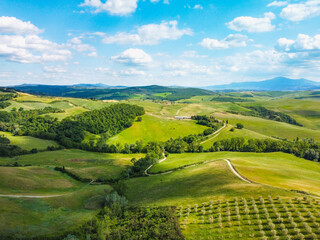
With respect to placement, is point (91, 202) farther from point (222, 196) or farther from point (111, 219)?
point (222, 196)

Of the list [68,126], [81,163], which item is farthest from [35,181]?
[68,126]

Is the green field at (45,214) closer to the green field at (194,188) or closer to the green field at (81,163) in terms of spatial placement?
the green field at (194,188)

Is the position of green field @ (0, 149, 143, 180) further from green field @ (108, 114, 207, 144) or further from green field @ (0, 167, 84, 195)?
green field @ (108, 114, 207, 144)

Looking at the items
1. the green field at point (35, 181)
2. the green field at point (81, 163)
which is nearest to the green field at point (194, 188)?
the green field at point (81, 163)

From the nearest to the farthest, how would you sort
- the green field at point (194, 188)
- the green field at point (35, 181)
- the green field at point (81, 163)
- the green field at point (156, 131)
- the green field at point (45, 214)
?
the green field at point (45, 214)
the green field at point (194, 188)
the green field at point (35, 181)
the green field at point (81, 163)
the green field at point (156, 131)

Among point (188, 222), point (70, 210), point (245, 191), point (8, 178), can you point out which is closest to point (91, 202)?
point (70, 210)

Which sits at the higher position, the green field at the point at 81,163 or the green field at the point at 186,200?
the green field at the point at 186,200

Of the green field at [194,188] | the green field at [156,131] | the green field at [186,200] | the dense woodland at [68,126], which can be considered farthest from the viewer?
the green field at [156,131]

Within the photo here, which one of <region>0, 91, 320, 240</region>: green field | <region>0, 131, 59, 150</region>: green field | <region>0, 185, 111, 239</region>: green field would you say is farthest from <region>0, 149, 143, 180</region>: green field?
<region>0, 185, 111, 239</region>: green field

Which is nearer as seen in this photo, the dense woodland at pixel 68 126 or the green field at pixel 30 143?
the green field at pixel 30 143

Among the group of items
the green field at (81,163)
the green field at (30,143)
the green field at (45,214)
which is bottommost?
the green field at (81,163)

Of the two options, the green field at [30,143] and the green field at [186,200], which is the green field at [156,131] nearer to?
the green field at [30,143]
